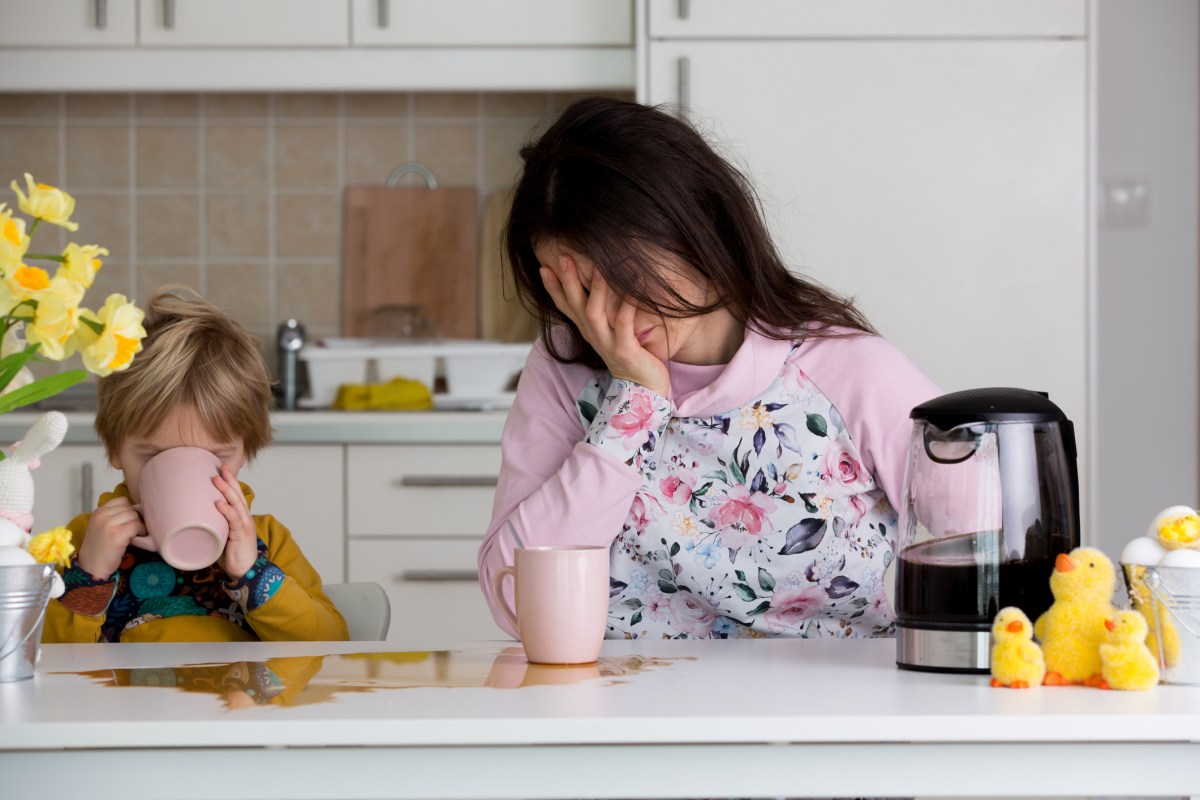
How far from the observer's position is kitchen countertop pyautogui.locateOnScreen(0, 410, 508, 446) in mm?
2502

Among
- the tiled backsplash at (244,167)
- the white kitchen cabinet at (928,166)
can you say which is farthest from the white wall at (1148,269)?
the tiled backsplash at (244,167)

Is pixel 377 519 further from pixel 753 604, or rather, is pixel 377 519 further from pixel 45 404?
pixel 753 604

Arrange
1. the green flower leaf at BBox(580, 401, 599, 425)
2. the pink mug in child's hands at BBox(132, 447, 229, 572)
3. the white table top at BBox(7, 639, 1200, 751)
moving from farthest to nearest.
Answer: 1. the green flower leaf at BBox(580, 401, 599, 425)
2. the pink mug in child's hands at BBox(132, 447, 229, 572)
3. the white table top at BBox(7, 639, 1200, 751)

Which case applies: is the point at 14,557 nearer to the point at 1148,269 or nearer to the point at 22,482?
the point at 22,482

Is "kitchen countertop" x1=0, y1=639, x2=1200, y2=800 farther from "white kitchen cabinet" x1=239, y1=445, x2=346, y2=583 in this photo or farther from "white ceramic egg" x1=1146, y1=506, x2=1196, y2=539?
"white kitchen cabinet" x1=239, y1=445, x2=346, y2=583

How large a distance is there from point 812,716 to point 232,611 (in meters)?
0.83

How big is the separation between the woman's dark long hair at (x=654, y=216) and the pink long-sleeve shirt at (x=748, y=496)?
0.16ft

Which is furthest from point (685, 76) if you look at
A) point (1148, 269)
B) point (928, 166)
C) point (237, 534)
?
point (237, 534)

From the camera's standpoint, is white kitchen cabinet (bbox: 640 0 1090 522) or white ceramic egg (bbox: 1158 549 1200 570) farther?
white kitchen cabinet (bbox: 640 0 1090 522)

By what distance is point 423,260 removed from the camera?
3059 millimetres

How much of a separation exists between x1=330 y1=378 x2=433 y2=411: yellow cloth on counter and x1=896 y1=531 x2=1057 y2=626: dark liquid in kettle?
1913 mm

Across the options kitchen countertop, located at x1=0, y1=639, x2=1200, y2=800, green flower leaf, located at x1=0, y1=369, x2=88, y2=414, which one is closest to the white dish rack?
green flower leaf, located at x1=0, y1=369, x2=88, y2=414

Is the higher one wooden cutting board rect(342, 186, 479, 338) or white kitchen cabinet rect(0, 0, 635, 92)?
white kitchen cabinet rect(0, 0, 635, 92)

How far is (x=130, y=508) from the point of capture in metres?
1.26
